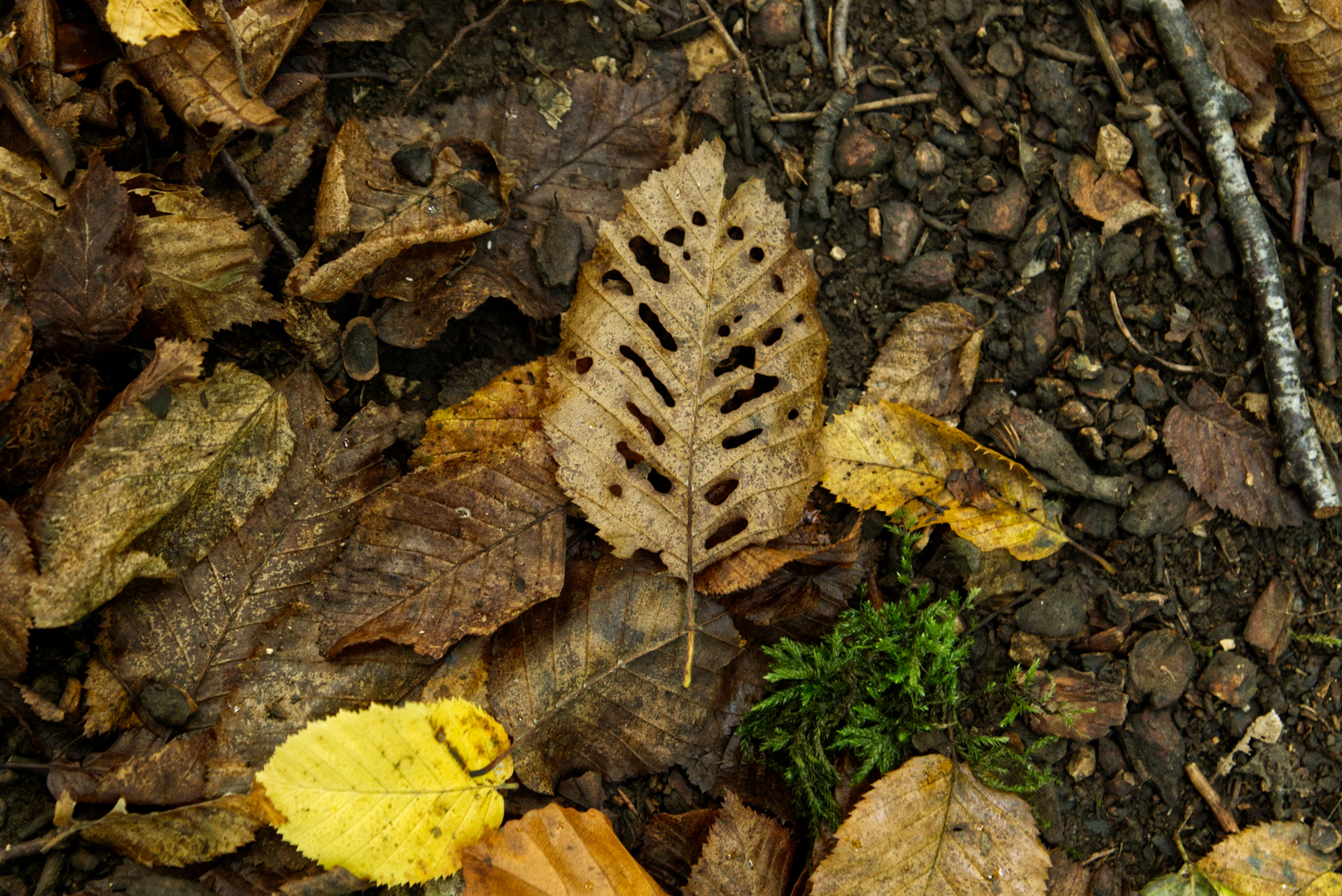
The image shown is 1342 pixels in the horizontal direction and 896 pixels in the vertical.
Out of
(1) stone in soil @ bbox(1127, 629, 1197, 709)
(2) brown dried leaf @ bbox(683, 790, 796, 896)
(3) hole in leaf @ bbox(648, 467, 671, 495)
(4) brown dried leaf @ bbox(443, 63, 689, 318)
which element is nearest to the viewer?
(2) brown dried leaf @ bbox(683, 790, 796, 896)

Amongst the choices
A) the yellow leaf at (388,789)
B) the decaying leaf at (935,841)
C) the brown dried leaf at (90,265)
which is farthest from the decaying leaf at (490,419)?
the decaying leaf at (935,841)

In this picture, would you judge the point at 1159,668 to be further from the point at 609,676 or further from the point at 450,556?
the point at 450,556

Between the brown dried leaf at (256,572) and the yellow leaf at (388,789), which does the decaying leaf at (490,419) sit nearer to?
the brown dried leaf at (256,572)

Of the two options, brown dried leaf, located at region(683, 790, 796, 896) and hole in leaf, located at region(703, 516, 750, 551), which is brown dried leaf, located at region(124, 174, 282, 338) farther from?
brown dried leaf, located at region(683, 790, 796, 896)

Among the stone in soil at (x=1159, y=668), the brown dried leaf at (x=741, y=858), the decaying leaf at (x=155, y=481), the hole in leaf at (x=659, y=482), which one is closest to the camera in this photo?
the decaying leaf at (x=155, y=481)

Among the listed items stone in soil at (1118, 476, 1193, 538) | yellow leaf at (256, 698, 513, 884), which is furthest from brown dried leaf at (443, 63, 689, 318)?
stone in soil at (1118, 476, 1193, 538)
